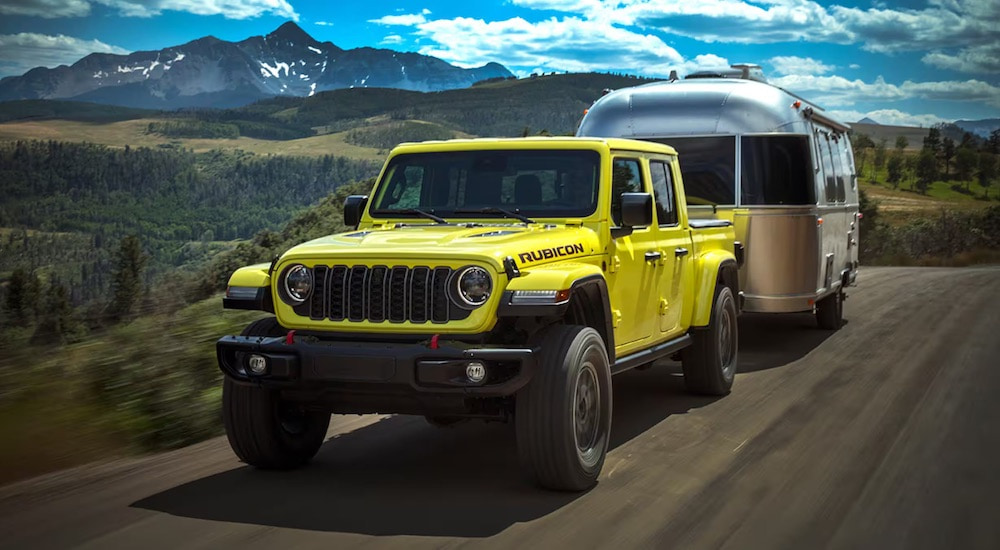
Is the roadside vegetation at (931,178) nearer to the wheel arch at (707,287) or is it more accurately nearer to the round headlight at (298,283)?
the wheel arch at (707,287)

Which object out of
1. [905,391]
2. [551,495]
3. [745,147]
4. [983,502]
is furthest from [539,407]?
[745,147]

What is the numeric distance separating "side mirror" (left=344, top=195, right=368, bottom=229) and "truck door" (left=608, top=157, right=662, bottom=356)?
5.87ft

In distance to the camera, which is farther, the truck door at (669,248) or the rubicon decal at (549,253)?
the truck door at (669,248)

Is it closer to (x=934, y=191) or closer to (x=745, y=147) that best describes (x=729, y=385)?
(x=745, y=147)

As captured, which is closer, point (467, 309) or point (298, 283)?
point (467, 309)

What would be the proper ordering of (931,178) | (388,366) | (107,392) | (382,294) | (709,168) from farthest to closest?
(931,178)
(709,168)
(107,392)
(382,294)
(388,366)

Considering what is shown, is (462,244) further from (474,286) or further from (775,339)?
(775,339)

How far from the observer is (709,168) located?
12.0 m

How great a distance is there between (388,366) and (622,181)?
2709mm

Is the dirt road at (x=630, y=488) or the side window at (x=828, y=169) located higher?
the side window at (x=828, y=169)

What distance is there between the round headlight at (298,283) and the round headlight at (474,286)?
37.0 inches

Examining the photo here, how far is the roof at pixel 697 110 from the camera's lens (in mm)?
11906

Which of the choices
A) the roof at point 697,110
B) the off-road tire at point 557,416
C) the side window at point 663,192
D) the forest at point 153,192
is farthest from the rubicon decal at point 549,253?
the forest at point 153,192

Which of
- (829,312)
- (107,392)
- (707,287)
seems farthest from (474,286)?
(829,312)
